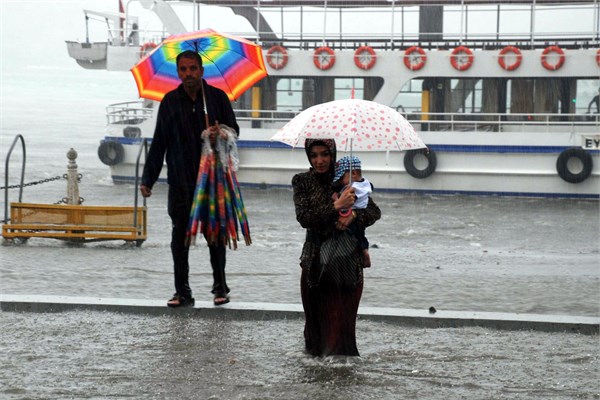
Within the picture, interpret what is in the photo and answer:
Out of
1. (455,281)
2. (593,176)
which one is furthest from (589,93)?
(455,281)

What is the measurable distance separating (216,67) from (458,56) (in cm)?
1495

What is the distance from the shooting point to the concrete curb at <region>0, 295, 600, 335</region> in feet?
22.8

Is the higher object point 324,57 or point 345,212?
point 324,57

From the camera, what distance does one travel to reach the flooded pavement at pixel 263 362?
214 inches

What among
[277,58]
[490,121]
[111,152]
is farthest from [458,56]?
[111,152]

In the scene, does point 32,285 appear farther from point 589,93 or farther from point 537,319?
point 589,93

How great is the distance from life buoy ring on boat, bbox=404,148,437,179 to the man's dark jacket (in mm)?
15133

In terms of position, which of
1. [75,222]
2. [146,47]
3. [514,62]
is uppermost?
[146,47]

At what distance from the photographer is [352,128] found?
586 centimetres

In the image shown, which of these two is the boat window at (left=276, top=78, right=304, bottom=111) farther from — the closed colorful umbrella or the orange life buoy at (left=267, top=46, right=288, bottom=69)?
the closed colorful umbrella

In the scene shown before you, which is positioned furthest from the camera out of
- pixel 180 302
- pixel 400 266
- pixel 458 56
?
pixel 458 56

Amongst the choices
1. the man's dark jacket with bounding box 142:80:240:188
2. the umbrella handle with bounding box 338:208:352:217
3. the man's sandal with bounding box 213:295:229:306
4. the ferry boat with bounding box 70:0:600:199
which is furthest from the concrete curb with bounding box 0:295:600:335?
the ferry boat with bounding box 70:0:600:199

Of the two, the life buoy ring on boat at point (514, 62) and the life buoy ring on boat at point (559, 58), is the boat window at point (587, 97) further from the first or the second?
the life buoy ring on boat at point (514, 62)

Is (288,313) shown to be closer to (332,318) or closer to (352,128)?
(332,318)
